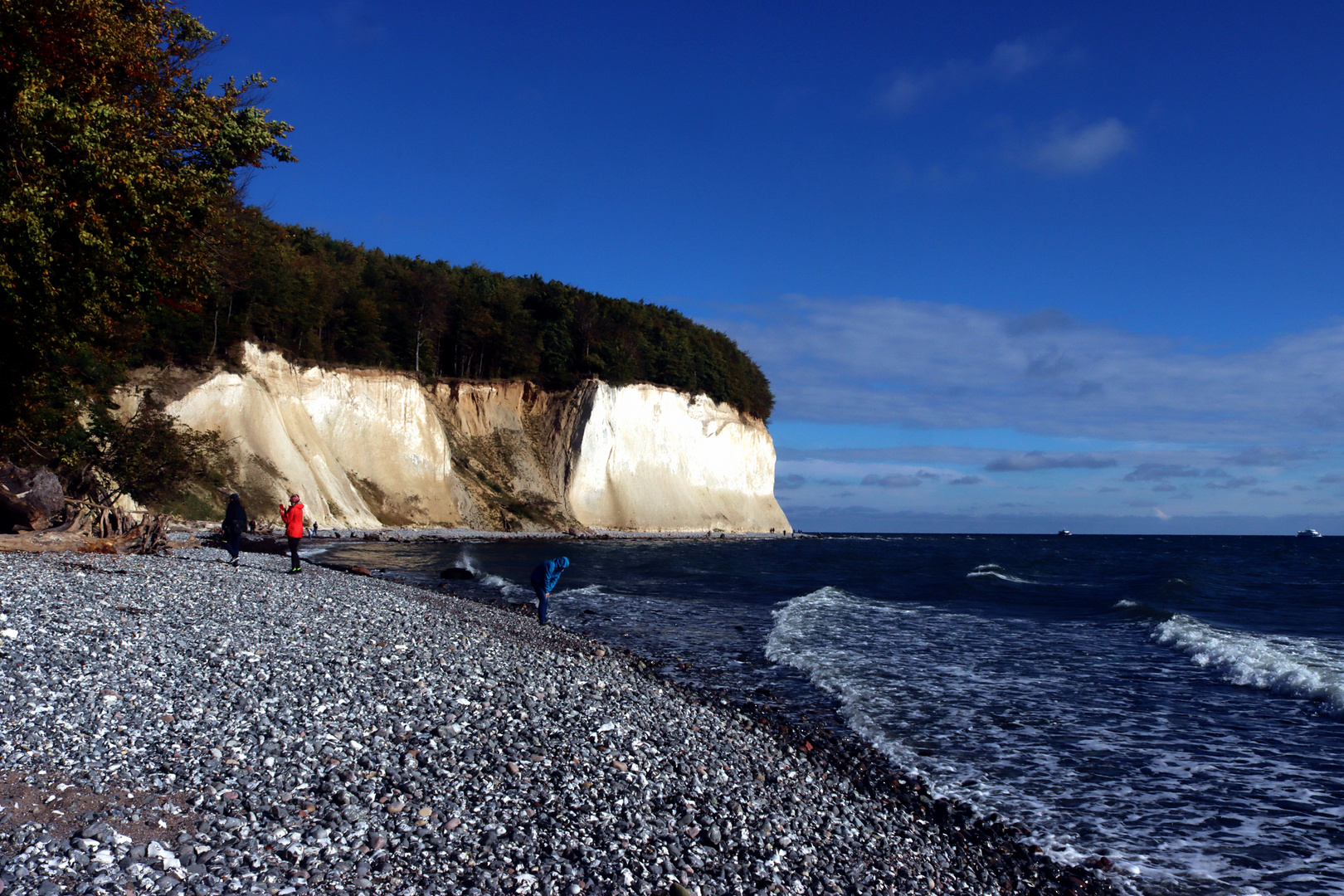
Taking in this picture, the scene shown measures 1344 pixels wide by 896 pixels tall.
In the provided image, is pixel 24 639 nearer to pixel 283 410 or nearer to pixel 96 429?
pixel 96 429

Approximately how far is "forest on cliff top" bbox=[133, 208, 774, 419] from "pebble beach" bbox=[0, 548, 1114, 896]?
31275 millimetres

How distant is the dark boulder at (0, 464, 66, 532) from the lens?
14953 mm

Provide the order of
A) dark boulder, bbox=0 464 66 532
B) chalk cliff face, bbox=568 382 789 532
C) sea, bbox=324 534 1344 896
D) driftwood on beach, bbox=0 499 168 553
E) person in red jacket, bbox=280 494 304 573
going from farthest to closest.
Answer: chalk cliff face, bbox=568 382 789 532
person in red jacket, bbox=280 494 304 573
dark boulder, bbox=0 464 66 532
driftwood on beach, bbox=0 499 168 553
sea, bbox=324 534 1344 896

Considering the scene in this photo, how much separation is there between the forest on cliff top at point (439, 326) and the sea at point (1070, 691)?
830 inches

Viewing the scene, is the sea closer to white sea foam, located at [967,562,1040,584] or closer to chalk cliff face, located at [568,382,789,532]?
white sea foam, located at [967,562,1040,584]

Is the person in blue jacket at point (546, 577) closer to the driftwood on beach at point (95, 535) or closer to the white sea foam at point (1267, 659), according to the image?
the driftwood on beach at point (95, 535)

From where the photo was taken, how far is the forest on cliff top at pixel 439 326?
40.5 metres

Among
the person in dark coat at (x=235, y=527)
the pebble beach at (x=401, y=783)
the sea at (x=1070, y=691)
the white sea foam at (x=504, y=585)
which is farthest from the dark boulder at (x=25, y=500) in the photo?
the white sea foam at (x=504, y=585)

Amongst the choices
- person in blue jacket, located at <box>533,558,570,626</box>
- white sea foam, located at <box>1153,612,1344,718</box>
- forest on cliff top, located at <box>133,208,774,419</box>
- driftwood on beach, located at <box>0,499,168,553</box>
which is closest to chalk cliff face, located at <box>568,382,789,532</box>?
forest on cliff top, located at <box>133,208,774,419</box>

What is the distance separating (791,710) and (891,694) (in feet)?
6.38

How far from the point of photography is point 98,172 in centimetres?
1139

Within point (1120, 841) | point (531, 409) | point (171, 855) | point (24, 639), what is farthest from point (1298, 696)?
point (531, 409)

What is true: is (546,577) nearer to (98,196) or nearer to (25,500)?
(98,196)

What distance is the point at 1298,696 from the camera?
11367 millimetres
